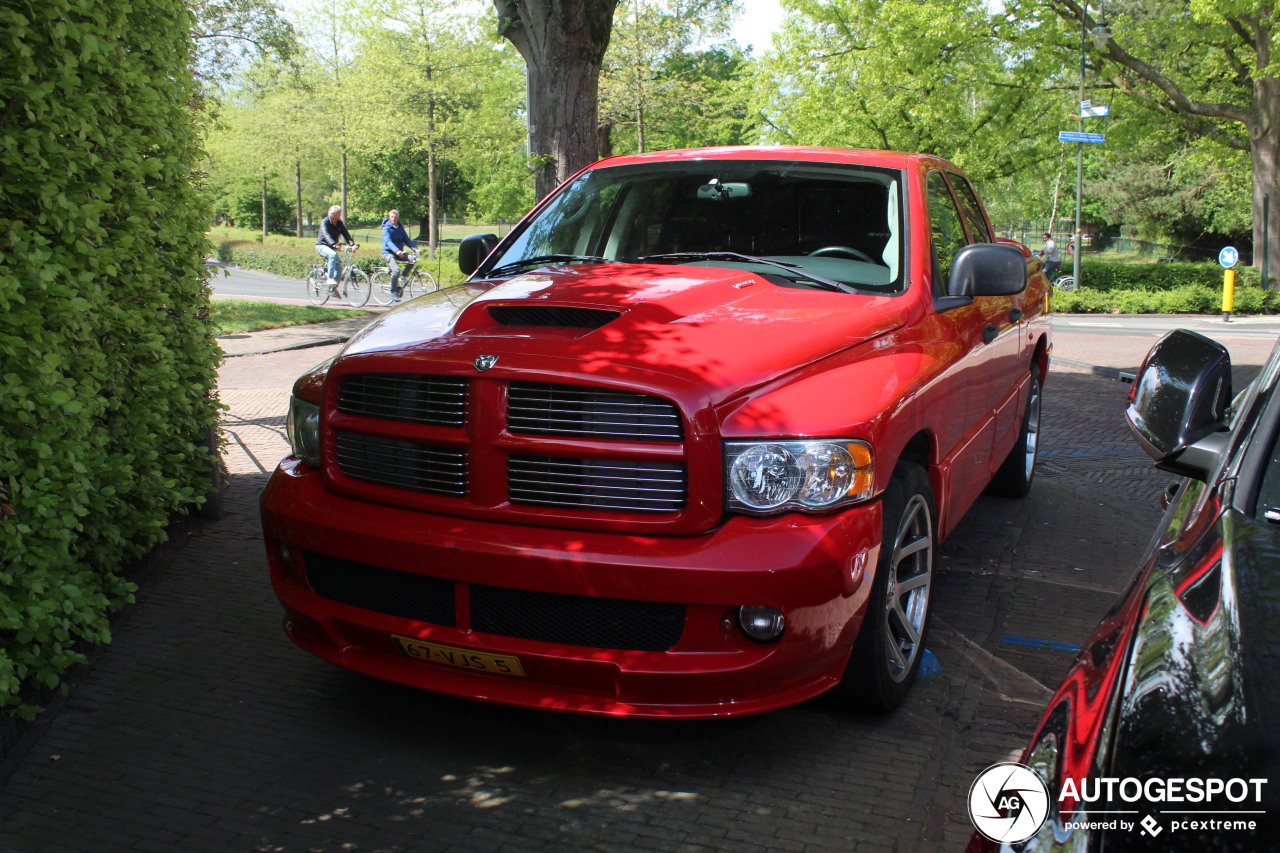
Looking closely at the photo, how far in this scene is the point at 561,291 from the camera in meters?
4.00

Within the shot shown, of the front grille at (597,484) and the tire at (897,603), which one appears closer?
the front grille at (597,484)

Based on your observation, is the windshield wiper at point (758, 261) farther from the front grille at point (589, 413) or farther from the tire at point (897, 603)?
the front grille at point (589, 413)

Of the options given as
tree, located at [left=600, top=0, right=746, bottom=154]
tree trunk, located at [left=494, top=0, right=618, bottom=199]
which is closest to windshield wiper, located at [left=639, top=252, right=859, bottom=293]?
tree trunk, located at [left=494, top=0, right=618, bottom=199]

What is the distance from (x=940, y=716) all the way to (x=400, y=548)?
1.96 meters

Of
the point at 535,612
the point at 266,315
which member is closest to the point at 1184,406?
the point at 535,612

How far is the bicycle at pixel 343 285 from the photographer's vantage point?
23.4 metres

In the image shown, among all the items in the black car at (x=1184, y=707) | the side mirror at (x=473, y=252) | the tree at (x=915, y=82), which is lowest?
the black car at (x=1184, y=707)

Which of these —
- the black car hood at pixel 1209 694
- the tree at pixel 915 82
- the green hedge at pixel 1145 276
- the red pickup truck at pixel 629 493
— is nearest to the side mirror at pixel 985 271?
the red pickup truck at pixel 629 493

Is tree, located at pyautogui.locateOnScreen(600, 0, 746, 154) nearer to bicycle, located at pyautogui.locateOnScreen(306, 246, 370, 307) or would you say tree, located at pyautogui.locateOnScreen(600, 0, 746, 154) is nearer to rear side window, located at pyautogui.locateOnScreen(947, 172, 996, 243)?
bicycle, located at pyautogui.locateOnScreen(306, 246, 370, 307)

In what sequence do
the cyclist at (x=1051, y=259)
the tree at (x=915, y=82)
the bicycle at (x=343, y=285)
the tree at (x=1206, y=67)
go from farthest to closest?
the tree at (x=915, y=82)
the tree at (x=1206, y=67)
the bicycle at (x=343, y=285)
the cyclist at (x=1051, y=259)

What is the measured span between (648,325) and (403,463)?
90 centimetres

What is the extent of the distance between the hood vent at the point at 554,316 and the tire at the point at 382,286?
63.5ft

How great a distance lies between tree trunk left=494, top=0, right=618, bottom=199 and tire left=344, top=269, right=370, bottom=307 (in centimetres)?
1513

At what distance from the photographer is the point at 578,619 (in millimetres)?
3262
